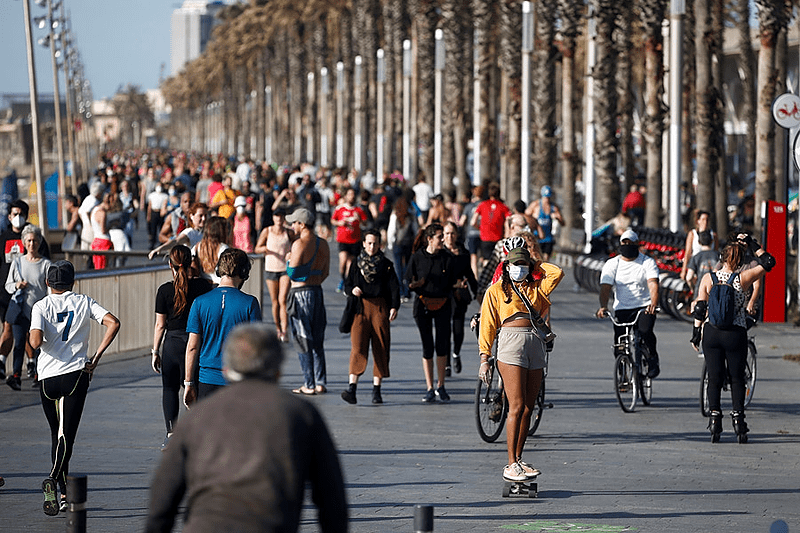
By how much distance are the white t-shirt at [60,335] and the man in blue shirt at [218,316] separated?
26.1 inches

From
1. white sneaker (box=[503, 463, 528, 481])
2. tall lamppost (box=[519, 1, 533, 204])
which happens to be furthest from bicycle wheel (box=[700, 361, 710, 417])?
tall lamppost (box=[519, 1, 533, 204])

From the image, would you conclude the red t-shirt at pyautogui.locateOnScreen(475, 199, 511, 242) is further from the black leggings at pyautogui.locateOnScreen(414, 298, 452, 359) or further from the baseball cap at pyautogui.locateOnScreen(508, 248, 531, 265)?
the baseball cap at pyautogui.locateOnScreen(508, 248, 531, 265)

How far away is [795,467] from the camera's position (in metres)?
9.79

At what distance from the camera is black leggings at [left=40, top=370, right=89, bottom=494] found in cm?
832

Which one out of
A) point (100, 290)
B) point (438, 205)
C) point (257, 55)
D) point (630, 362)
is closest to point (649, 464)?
point (630, 362)

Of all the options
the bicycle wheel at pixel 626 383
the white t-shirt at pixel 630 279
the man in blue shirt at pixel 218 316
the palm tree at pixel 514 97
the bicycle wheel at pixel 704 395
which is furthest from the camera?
the palm tree at pixel 514 97

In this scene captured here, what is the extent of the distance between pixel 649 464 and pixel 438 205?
10629 mm

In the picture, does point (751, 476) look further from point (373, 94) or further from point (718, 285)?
point (373, 94)

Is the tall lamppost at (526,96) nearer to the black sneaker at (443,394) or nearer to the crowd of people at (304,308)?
the crowd of people at (304,308)

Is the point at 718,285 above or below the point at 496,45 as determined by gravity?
below

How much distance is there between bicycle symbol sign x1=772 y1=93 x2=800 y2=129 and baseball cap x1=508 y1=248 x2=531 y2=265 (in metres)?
8.26

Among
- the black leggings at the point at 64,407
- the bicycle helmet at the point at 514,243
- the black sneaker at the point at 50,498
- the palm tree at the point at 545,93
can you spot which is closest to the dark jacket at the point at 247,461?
the black sneaker at the point at 50,498

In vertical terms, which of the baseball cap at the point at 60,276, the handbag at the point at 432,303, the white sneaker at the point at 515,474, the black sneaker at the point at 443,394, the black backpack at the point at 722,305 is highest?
the baseball cap at the point at 60,276

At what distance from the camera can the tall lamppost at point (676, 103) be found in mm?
21922
